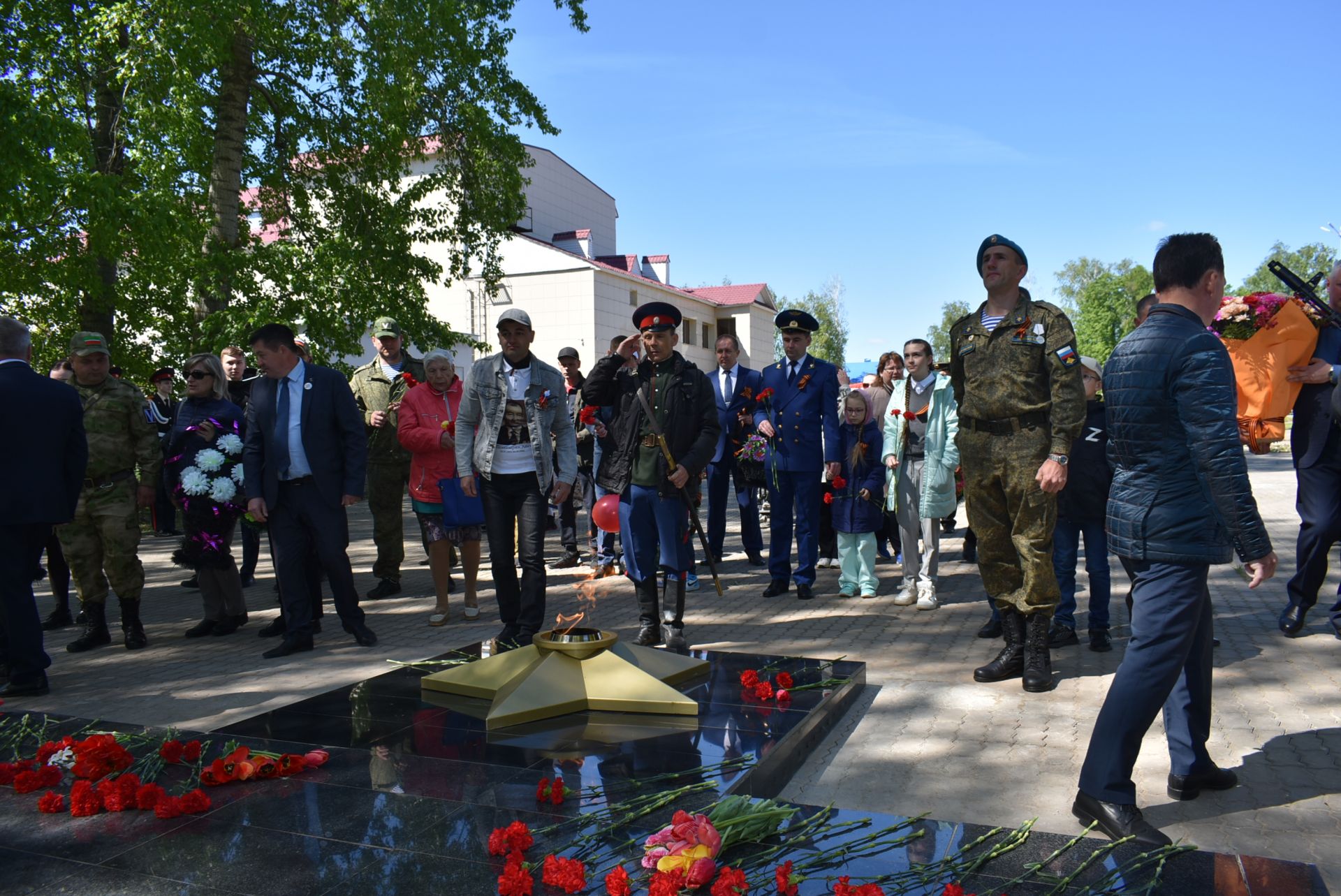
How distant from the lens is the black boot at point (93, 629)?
23.5 ft

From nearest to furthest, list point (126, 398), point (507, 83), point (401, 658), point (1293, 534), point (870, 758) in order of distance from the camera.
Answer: point (870, 758) → point (401, 658) → point (126, 398) → point (1293, 534) → point (507, 83)

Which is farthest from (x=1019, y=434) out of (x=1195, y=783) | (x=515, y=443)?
(x=515, y=443)

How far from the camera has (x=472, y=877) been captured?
9.73 ft

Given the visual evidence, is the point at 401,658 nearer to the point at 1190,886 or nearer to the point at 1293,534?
the point at 1190,886

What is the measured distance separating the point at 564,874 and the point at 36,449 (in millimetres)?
4896

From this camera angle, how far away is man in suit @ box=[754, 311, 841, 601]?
844cm

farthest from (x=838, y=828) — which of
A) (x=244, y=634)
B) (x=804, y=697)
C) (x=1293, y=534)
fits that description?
(x=1293, y=534)

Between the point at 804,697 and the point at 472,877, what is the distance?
2350 mm

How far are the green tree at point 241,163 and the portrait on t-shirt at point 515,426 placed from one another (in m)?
5.66

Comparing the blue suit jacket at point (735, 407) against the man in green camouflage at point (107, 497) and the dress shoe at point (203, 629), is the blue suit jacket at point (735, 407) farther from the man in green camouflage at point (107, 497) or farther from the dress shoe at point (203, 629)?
the man in green camouflage at point (107, 497)

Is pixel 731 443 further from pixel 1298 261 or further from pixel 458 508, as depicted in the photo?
pixel 1298 261

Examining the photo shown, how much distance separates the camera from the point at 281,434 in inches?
267

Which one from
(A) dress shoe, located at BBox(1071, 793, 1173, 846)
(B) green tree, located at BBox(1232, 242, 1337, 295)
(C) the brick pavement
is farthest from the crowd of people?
(B) green tree, located at BBox(1232, 242, 1337, 295)

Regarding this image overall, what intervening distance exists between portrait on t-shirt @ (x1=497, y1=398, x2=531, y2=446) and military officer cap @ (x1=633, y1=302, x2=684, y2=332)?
0.98 meters
